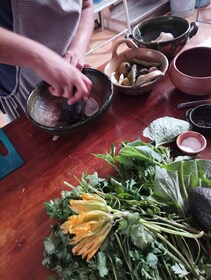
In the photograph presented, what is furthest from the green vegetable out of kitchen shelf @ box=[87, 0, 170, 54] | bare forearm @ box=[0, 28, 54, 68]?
kitchen shelf @ box=[87, 0, 170, 54]

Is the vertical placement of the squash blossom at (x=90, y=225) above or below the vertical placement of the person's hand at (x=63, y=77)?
below

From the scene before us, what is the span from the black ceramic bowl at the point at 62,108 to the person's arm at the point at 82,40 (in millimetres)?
55

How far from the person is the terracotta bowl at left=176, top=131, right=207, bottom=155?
0.85 ft

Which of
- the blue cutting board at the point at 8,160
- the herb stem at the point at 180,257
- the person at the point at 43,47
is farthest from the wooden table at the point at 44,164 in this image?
the herb stem at the point at 180,257

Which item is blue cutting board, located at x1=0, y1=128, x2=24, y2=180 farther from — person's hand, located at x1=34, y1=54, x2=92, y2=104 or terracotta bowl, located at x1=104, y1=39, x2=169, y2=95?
terracotta bowl, located at x1=104, y1=39, x2=169, y2=95

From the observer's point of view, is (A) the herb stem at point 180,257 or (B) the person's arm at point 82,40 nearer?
(A) the herb stem at point 180,257

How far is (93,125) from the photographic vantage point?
835 mm

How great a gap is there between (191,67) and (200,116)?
184mm

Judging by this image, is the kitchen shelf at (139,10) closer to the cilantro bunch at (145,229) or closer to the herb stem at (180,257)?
the cilantro bunch at (145,229)

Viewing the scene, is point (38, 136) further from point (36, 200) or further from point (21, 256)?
point (21, 256)

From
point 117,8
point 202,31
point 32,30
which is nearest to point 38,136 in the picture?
point 32,30

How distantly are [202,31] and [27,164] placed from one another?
6.54 feet

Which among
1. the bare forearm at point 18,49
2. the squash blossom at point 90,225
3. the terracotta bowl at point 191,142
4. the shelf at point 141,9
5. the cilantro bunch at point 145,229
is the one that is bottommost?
the shelf at point 141,9

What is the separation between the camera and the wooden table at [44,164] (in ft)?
2.08
